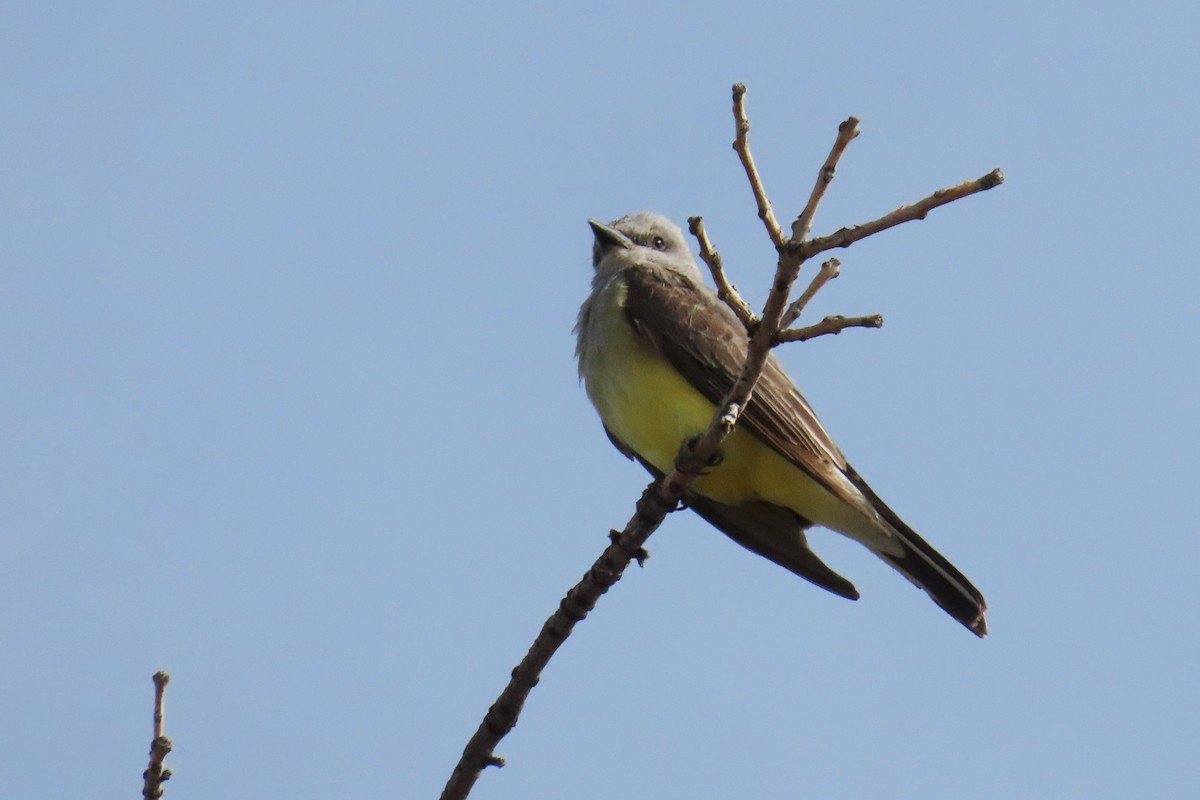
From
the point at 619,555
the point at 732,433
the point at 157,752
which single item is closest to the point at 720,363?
the point at 732,433

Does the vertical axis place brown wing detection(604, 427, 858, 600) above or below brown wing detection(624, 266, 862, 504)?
below

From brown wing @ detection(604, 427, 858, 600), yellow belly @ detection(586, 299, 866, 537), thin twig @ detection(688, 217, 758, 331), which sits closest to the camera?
thin twig @ detection(688, 217, 758, 331)

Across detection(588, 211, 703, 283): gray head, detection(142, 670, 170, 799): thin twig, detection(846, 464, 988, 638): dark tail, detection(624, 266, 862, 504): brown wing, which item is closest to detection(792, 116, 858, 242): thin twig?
detection(142, 670, 170, 799): thin twig

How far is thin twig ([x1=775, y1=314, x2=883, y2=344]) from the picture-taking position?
407cm

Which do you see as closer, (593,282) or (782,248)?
(782,248)

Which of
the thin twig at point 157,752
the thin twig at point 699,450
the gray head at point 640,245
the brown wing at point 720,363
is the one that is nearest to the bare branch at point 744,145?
the thin twig at point 699,450

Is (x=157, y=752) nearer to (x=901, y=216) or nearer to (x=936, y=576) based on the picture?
(x=901, y=216)

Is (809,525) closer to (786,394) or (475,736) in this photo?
(786,394)

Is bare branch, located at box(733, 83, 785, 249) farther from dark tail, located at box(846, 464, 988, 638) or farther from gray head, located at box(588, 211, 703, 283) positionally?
gray head, located at box(588, 211, 703, 283)

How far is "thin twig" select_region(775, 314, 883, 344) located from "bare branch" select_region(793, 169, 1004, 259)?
0.69 feet

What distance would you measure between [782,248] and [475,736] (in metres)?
1.92

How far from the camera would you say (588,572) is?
525cm

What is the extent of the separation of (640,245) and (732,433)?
9.14 ft

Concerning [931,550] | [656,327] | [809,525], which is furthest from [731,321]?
[931,550]
